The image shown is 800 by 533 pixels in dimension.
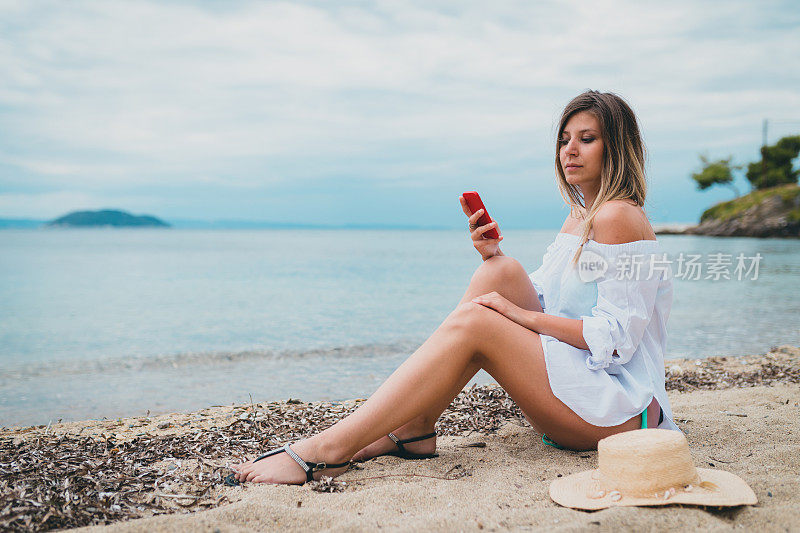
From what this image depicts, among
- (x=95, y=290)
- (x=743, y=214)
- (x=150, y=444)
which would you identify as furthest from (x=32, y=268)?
Answer: (x=743, y=214)

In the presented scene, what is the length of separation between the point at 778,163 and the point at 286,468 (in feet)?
185

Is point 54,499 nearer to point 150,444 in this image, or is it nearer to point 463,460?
point 150,444

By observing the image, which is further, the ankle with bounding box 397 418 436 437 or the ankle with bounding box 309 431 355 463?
the ankle with bounding box 397 418 436 437

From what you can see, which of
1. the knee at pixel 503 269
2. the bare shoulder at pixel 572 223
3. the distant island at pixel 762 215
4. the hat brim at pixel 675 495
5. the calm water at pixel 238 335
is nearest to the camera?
the hat brim at pixel 675 495

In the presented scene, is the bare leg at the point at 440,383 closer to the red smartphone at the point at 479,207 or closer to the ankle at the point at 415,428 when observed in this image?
the ankle at the point at 415,428

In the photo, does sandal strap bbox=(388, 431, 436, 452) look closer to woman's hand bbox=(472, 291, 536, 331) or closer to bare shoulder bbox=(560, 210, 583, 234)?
woman's hand bbox=(472, 291, 536, 331)

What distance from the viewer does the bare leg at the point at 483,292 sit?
345 centimetres

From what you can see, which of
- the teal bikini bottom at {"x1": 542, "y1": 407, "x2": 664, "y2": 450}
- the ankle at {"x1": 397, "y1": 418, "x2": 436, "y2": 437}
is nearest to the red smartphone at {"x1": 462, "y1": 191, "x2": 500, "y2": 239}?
the ankle at {"x1": 397, "y1": 418, "x2": 436, "y2": 437}

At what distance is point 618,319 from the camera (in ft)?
9.95

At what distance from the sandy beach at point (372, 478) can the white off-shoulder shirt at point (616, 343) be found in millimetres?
492

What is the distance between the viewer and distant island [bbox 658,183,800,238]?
41719 mm

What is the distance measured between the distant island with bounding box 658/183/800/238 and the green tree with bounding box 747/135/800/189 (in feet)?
4.37

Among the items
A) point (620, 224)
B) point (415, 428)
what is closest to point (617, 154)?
point (620, 224)

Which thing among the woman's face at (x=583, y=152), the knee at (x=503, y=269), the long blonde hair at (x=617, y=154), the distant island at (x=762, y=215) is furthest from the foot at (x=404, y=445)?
the distant island at (x=762, y=215)
